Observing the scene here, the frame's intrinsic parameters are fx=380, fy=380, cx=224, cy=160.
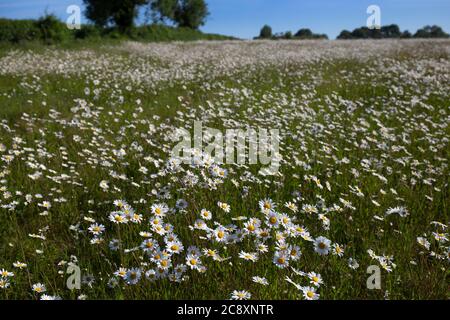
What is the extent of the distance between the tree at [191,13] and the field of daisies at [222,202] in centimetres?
5558

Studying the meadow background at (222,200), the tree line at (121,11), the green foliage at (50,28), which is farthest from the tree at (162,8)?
the meadow background at (222,200)

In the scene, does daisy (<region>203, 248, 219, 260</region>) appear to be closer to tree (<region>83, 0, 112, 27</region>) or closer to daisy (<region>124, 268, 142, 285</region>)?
daisy (<region>124, 268, 142, 285</region>)

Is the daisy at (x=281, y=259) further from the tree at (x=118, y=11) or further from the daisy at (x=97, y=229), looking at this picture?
the tree at (x=118, y=11)

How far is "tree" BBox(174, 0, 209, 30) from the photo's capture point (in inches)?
2370

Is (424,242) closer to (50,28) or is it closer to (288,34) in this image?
(50,28)

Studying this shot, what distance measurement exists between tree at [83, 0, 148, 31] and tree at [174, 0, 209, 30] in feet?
75.4

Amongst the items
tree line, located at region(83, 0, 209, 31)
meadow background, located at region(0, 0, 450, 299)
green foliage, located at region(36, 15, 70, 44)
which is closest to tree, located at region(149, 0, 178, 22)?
tree line, located at region(83, 0, 209, 31)

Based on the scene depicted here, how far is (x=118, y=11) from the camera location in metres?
Result: 36.9

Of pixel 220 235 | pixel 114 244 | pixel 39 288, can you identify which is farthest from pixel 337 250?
pixel 39 288

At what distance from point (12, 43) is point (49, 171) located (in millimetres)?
21682

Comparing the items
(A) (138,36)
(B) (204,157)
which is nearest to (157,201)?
(B) (204,157)

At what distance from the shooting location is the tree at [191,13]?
60206 millimetres

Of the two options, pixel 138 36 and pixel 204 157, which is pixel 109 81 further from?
pixel 138 36

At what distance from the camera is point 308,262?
3.03 meters
